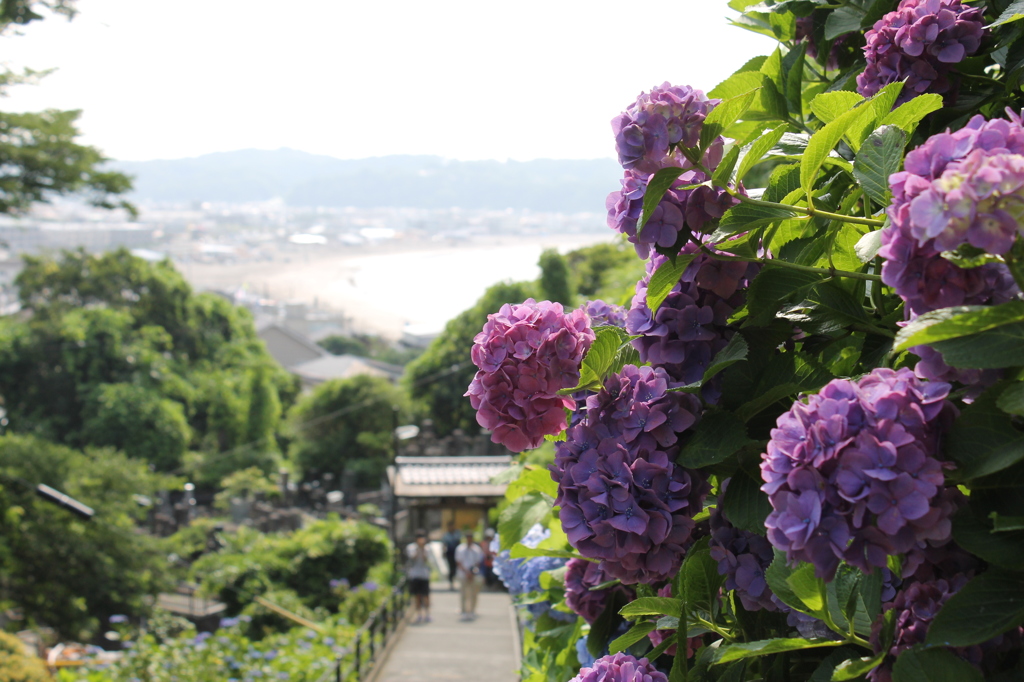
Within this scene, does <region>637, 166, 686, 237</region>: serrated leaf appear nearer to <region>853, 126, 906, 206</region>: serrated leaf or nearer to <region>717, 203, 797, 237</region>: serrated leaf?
<region>717, 203, 797, 237</region>: serrated leaf

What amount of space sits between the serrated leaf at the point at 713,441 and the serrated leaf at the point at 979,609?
0.28 m

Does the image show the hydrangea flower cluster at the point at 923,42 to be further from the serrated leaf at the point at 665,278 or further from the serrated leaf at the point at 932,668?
the serrated leaf at the point at 932,668

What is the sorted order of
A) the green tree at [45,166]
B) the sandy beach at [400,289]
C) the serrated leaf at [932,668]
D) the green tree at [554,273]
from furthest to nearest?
the sandy beach at [400,289] → the green tree at [554,273] → the green tree at [45,166] → the serrated leaf at [932,668]

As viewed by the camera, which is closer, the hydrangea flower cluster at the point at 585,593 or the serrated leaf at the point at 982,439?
the serrated leaf at the point at 982,439

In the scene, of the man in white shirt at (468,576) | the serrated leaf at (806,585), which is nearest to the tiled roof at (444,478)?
the man in white shirt at (468,576)

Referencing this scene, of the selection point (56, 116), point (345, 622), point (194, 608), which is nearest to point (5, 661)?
point (345, 622)

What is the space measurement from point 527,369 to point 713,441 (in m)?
0.27

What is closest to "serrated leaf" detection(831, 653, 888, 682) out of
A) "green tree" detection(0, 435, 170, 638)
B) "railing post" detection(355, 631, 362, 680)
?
"railing post" detection(355, 631, 362, 680)

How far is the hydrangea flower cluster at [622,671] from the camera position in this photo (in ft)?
3.62

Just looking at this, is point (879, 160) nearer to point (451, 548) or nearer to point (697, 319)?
point (697, 319)

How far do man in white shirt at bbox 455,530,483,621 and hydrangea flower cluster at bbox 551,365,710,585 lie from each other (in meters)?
10.7

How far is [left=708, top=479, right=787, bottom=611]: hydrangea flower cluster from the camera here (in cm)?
108

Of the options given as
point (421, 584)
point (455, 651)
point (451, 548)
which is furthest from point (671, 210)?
point (451, 548)

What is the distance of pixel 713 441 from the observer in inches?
40.3
